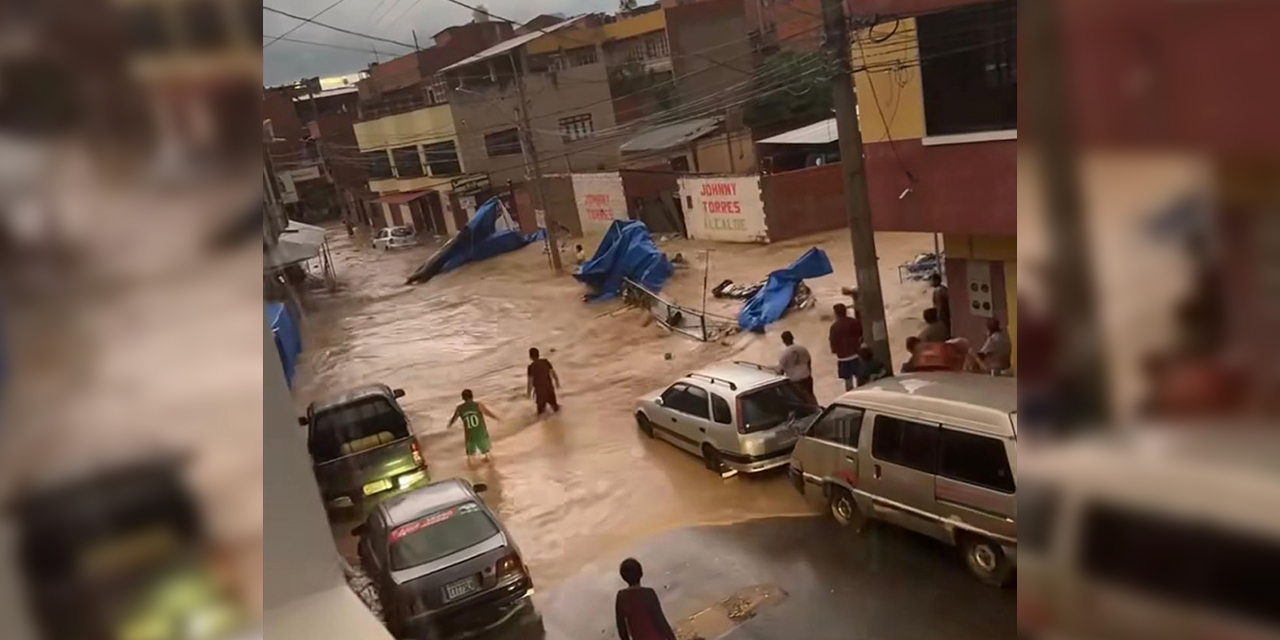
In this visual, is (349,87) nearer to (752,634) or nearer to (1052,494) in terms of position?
(752,634)

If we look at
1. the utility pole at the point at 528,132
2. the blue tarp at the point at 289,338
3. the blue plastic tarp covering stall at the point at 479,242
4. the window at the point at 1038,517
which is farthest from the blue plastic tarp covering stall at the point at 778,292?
the window at the point at 1038,517

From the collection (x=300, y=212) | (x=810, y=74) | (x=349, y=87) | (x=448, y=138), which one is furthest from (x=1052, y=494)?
(x=810, y=74)

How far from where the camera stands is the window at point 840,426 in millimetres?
2004

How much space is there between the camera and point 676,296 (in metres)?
3.44

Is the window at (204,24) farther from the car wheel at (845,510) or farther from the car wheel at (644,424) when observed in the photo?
the car wheel at (644,424)

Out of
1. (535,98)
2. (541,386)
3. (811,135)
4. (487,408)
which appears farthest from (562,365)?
(535,98)

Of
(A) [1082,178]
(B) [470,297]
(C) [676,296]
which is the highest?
(A) [1082,178]

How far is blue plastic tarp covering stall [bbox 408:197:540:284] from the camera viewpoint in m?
2.26

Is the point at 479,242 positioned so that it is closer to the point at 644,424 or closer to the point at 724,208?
the point at 644,424

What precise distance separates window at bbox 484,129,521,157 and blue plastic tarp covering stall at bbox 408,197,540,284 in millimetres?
187

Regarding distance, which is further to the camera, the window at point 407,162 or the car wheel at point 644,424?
the car wheel at point 644,424

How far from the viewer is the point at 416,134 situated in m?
1.86

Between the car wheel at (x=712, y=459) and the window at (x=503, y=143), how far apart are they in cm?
109

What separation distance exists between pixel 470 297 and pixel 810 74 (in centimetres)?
133
